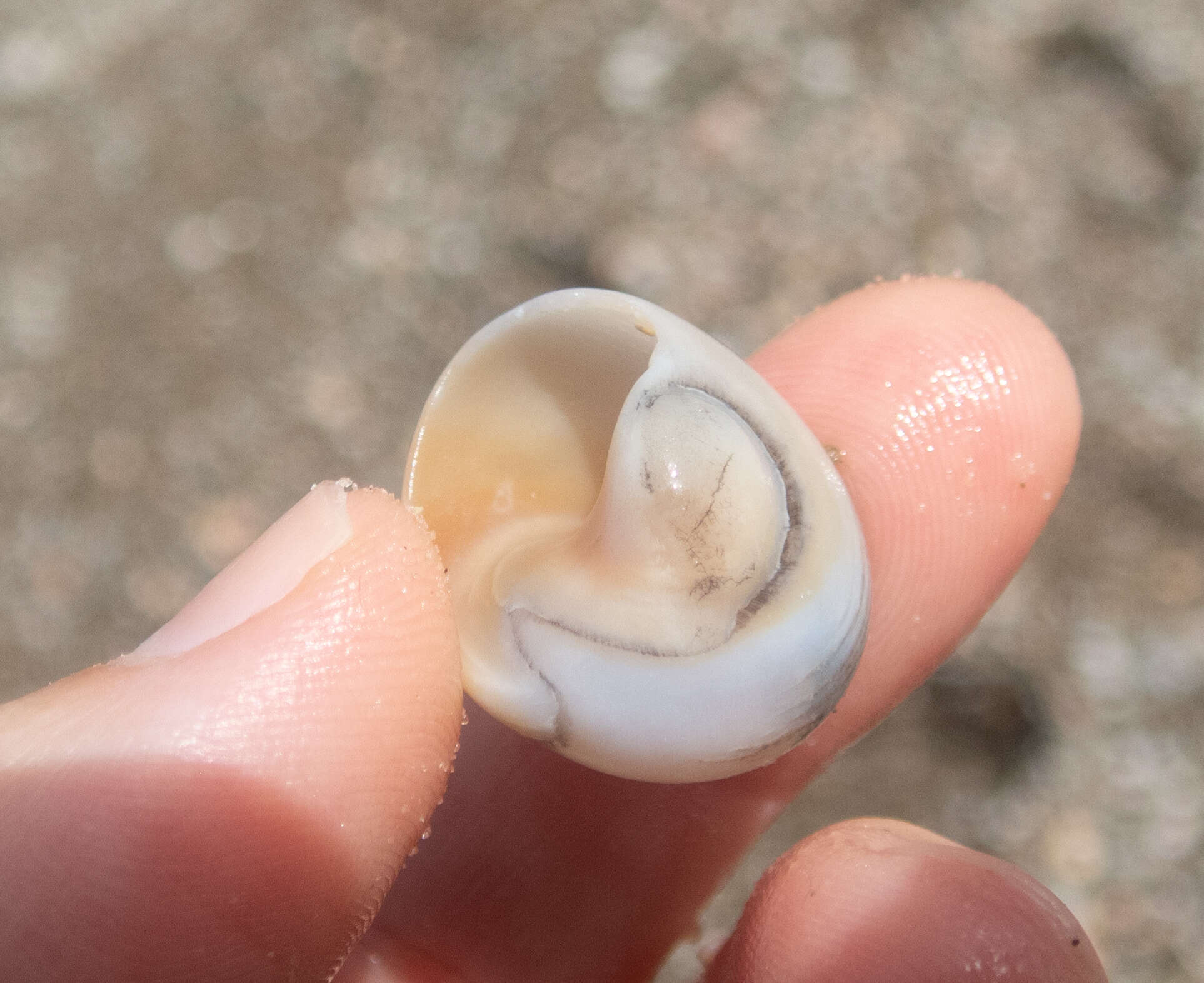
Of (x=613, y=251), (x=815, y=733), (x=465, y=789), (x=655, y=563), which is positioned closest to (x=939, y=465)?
(x=815, y=733)

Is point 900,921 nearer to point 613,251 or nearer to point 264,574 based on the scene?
point 264,574

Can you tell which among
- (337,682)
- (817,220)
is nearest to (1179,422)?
(817,220)

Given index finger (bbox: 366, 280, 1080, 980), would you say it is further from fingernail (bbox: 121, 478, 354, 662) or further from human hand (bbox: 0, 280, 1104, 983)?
fingernail (bbox: 121, 478, 354, 662)

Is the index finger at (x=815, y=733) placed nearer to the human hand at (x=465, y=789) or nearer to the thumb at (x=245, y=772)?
the human hand at (x=465, y=789)

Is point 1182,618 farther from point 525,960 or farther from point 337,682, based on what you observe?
point 337,682

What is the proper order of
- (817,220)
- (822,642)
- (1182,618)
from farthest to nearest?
(817,220), (1182,618), (822,642)

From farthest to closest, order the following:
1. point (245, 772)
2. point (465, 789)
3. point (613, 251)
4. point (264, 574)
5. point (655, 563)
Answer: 1. point (613, 251)
2. point (465, 789)
3. point (655, 563)
4. point (264, 574)
5. point (245, 772)
